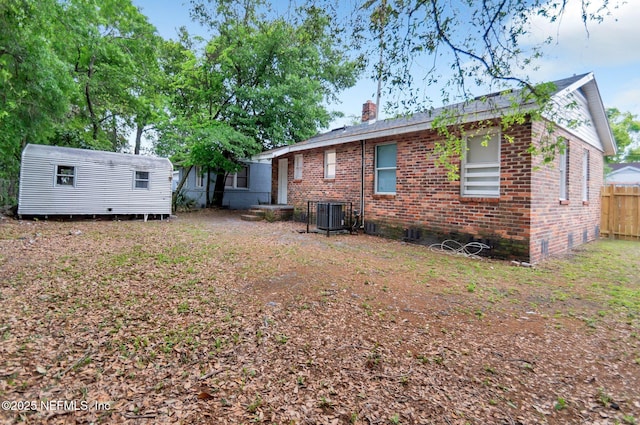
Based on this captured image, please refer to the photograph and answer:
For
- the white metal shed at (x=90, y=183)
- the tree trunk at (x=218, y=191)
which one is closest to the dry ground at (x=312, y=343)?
the white metal shed at (x=90, y=183)

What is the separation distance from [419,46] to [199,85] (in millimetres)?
15541

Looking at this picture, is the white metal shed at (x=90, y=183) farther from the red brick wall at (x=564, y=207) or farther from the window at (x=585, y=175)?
the window at (x=585, y=175)

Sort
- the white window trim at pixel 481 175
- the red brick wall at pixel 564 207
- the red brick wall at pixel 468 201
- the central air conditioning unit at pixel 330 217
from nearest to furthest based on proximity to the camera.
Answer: the red brick wall at pixel 468 201 → the red brick wall at pixel 564 207 → the white window trim at pixel 481 175 → the central air conditioning unit at pixel 330 217

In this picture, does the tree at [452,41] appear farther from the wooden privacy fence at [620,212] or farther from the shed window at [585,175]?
the wooden privacy fence at [620,212]

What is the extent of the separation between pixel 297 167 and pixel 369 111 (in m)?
4.13

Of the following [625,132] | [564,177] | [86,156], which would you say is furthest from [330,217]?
[625,132]

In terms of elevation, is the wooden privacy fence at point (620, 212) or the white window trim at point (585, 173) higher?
the white window trim at point (585, 173)

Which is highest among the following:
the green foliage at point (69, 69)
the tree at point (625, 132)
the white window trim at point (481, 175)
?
the tree at point (625, 132)

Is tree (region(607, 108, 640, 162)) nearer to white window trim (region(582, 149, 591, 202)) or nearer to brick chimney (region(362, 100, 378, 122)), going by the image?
white window trim (region(582, 149, 591, 202))

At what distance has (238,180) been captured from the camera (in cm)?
1938

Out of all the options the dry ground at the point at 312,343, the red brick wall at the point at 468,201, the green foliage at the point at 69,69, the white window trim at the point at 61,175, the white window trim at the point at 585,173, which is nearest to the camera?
the dry ground at the point at 312,343

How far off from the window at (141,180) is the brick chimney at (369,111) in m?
9.44

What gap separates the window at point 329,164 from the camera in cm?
1099

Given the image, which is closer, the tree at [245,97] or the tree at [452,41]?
the tree at [452,41]
